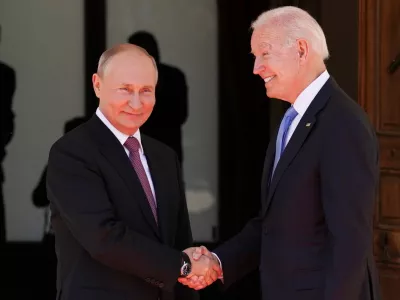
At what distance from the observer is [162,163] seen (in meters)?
3.52

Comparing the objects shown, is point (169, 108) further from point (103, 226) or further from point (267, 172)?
point (103, 226)

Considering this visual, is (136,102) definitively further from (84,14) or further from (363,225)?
(84,14)

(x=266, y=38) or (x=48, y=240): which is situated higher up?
(x=266, y=38)

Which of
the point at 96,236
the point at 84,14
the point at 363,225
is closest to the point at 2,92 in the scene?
the point at 84,14

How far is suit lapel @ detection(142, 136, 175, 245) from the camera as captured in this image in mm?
3357

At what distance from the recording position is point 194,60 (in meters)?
5.25

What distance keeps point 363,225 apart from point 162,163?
0.93m

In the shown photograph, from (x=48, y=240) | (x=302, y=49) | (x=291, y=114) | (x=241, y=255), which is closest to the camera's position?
(x=302, y=49)

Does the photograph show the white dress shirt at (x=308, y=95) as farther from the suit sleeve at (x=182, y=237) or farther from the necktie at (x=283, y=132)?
the suit sleeve at (x=182, y=237)

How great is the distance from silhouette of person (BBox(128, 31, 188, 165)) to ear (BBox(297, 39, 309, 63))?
220 centimetres

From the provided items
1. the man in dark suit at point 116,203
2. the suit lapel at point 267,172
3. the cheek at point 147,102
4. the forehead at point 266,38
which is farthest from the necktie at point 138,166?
the forehead at point 266,38

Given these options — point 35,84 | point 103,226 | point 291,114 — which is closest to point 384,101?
point 291,114

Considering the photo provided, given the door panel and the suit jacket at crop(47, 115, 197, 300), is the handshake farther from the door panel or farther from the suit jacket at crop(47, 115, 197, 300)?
the door panel

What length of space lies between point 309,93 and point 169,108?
2235mm
